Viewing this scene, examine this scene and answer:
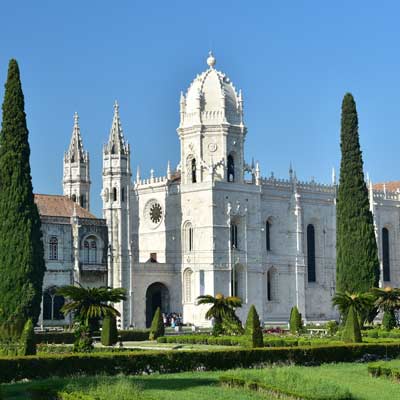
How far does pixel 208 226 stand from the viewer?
6769 cm

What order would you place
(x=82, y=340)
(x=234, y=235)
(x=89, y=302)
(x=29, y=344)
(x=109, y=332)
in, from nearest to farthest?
1. (x=29, y=344)
2. (x=82, y=340)
3. (x=89, y=302)
4. (x=109, y=332)
5. (x=234, y=235)

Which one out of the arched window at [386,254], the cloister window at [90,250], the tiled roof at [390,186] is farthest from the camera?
the tiled roof at [390,186]

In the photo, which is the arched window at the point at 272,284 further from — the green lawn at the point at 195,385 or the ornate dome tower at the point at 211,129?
the green lawn at the point at 195,385

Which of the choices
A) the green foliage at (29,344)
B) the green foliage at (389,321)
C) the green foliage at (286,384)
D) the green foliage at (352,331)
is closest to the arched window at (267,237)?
the green foliage at (389,321)

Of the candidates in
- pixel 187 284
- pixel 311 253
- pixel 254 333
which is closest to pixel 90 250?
pixel 187 284

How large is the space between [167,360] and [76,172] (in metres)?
43.8

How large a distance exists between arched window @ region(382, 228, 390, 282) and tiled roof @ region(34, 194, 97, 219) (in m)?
27.9

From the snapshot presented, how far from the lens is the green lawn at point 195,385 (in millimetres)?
24547

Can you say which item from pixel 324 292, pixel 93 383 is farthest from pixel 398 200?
pixel 93 383

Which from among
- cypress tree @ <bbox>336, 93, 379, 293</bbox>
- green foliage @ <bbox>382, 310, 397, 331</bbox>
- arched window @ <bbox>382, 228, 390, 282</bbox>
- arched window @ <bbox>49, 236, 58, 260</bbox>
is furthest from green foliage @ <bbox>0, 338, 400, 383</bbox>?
arched window @ <bbox>382, 228, 390, 282</bbox>

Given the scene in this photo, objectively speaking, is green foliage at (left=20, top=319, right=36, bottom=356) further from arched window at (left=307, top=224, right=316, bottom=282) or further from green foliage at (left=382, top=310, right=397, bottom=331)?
arched window at (left=307, top=224, right=316, bottom=282)

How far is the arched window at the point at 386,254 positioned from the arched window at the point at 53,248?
31.2m

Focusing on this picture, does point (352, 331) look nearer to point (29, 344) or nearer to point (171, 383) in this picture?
point (171, 383)

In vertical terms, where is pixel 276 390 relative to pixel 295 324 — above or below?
below
